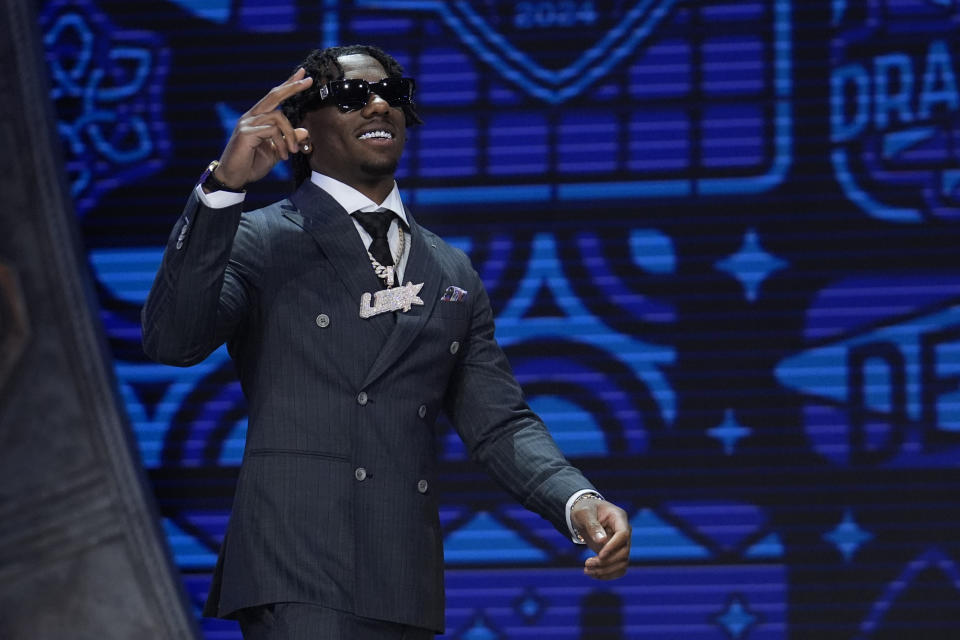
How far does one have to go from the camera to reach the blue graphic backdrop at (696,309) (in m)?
4.66

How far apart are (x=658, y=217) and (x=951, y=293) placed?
3.34 feet

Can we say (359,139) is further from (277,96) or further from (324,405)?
(324,405)

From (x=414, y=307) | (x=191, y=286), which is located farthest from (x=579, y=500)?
(x=191, y=286)

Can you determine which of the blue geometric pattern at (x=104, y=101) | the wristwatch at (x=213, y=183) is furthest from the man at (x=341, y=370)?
the blue geometric pattern at (x=104, y=101)

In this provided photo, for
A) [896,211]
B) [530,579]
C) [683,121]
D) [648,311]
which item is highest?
[683,121]

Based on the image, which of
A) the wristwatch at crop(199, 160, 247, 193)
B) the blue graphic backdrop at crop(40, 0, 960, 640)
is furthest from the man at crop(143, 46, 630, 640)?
the blue graphic backdrop at crop(40, 0, 960, 640)

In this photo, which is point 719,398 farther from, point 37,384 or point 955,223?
point 37,384

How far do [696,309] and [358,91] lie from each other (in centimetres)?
243

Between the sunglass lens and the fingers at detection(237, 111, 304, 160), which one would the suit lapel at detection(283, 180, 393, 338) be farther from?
the fingers at detection(237, 111, 304, 160)

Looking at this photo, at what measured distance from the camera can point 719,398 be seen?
4.75 meters

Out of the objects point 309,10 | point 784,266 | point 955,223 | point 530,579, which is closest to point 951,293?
point 955,223

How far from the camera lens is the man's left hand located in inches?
89.0

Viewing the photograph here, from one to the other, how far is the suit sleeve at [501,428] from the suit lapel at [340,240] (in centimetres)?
27

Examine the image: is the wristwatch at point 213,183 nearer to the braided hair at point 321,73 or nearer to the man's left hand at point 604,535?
the braided hair at point 321,73
